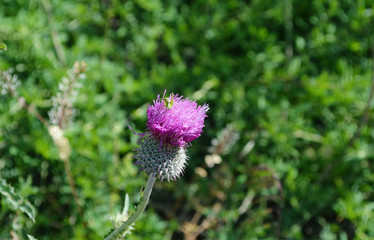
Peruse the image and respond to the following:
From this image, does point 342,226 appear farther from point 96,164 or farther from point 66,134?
point 66,134

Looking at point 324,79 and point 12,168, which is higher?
point 324,79

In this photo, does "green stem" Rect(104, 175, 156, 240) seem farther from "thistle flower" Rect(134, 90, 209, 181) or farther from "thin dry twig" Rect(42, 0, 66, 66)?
"thin dry twig" Rect(42, 0, 66, 66)

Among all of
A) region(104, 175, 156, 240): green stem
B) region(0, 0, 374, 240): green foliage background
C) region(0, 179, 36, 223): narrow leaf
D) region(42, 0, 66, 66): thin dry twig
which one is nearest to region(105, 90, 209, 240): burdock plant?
region(104, 175, 156, 240): green stem

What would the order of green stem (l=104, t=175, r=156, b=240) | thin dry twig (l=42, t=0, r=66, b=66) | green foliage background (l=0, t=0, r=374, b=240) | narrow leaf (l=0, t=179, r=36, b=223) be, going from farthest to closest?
thin dry twig (l=42, t=0, r=66, b=66), green foliage background (l=0, t=0, r=374, b=240), narrow leaf (l=0, t=179, r=36, b=223), green stem (l=104, t=175, r=156, b=240)

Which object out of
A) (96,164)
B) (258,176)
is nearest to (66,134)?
(96,164)

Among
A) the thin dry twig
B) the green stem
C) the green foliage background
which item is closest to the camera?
the green stem

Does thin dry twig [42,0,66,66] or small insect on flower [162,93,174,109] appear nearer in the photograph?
small insect on flower [162,93,174,109]

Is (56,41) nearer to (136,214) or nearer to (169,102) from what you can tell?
(169,102)

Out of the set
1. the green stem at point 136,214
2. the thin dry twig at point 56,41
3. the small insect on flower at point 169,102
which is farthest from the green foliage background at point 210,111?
the small insect on flower at point 169,102
